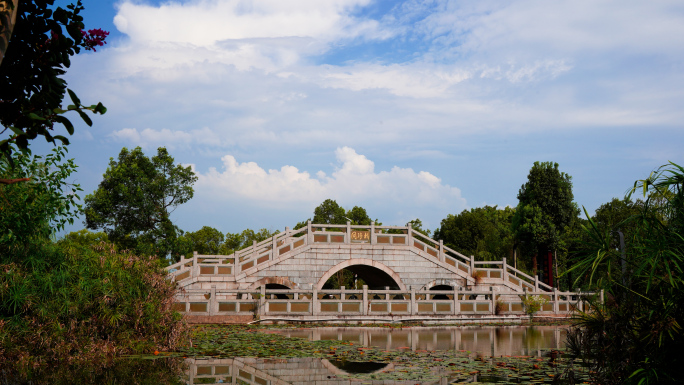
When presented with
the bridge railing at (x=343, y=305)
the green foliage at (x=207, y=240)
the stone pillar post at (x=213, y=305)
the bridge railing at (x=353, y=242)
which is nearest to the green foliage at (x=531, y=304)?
the bridge railing at (x=343, y=305)

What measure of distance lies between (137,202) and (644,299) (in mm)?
25945

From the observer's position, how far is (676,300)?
16.9ft

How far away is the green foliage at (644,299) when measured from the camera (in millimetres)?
5117

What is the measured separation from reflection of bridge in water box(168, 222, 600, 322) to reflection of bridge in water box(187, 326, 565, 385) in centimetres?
177

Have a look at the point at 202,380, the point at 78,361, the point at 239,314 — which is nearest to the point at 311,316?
the point at 239,314

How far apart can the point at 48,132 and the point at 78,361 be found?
631cm

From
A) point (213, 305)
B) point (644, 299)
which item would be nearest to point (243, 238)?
point (213, 305)

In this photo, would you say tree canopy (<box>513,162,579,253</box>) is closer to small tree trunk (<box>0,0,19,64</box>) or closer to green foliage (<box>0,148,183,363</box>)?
green foliage (<box>0,148,183,363</box>)

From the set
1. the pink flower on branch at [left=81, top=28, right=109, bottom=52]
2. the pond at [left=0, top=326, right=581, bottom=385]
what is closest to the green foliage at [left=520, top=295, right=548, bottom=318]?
the pond at [left=0, top=326, right=581, bottom=385]

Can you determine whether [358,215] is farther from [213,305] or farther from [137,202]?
[213,305]

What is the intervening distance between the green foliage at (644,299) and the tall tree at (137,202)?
2449 cm

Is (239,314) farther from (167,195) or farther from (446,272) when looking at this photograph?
(167,195)

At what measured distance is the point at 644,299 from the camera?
547cm

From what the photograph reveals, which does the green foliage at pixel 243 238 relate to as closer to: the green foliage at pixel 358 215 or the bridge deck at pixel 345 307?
the green foliage at pixel 358 215
